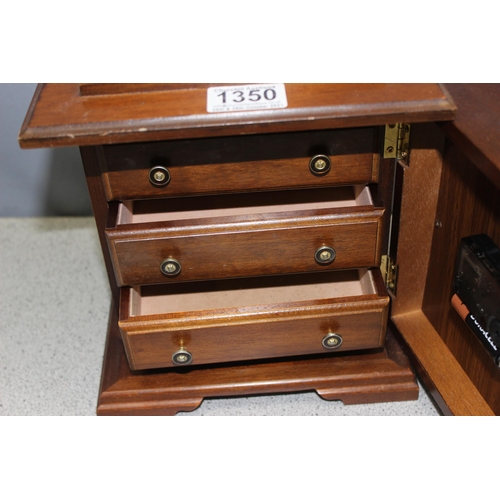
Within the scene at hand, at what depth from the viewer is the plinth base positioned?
1053 millimetres

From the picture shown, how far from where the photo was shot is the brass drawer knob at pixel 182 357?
99 centimetres

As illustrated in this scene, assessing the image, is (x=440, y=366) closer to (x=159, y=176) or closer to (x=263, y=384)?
(x=263, y=384)

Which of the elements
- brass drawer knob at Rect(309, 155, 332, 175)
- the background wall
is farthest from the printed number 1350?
the background wall

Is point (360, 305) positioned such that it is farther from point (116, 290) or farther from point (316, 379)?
point (116, 290)

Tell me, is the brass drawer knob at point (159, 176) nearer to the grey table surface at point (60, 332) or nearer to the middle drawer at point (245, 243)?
the middle drawer at point (245, 243)

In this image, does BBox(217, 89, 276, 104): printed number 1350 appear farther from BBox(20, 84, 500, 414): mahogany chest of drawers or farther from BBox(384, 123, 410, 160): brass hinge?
Answer: BBox(384, 123, 410, 160): brass hinge

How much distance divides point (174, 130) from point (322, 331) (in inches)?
15.1

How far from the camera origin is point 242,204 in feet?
3.45

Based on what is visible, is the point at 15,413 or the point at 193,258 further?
the point at 15,413

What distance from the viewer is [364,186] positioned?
97cm

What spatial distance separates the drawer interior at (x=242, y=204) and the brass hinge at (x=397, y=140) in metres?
0.10

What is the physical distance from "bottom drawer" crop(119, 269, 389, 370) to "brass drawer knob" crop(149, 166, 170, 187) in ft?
0.62
